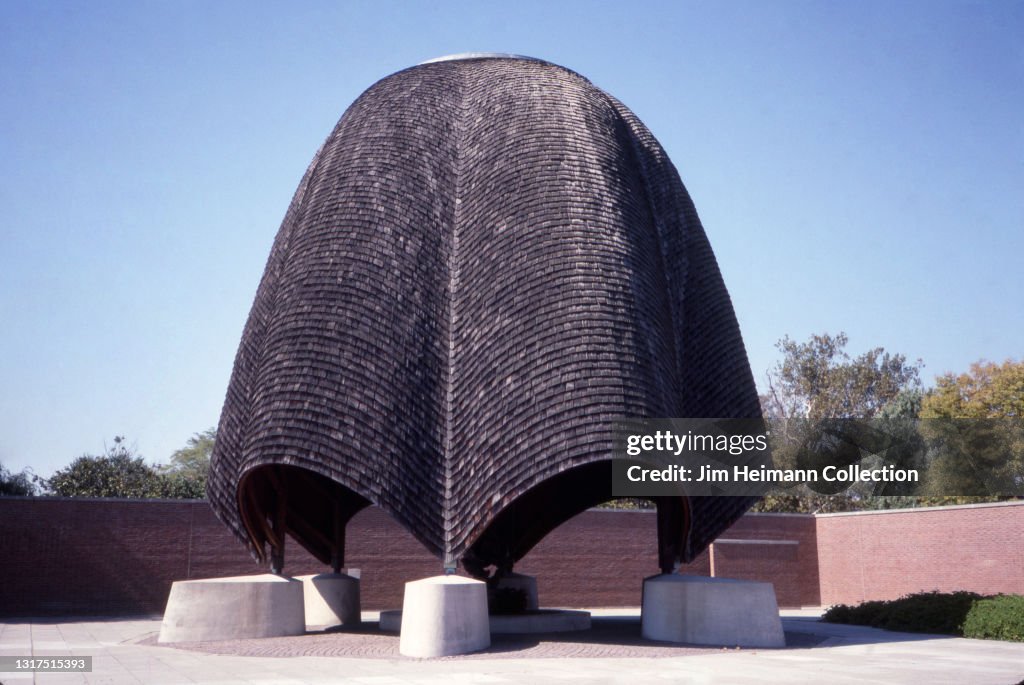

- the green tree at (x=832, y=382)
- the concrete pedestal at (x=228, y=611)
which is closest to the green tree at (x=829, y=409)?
the green tree at (x=832, y=382)

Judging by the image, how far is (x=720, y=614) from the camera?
1423cm

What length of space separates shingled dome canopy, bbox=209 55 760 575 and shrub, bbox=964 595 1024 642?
515 cm

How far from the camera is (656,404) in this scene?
1394 centimetres

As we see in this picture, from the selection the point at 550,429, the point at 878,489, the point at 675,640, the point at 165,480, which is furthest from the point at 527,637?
the point at 878,489

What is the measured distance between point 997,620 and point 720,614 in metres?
5.88

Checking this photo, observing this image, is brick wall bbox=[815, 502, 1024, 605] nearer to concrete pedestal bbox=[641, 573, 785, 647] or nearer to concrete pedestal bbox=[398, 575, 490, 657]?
concrete pedestal bbox=[641, 573, 785, 647]

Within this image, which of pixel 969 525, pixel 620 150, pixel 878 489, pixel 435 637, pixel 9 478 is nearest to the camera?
pixel 435 637

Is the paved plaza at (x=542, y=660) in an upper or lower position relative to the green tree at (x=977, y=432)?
lower

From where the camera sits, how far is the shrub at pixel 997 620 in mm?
16141

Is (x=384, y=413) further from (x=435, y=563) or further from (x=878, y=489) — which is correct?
(x=878, y=489)

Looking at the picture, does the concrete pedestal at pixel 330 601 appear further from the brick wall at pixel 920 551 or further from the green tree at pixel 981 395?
the green tree at pixel 981 395

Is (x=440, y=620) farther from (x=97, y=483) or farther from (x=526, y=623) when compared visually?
(x=97, y=483)

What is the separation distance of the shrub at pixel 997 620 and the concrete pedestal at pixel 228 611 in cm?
1219

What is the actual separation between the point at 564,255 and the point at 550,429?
3031 mm
